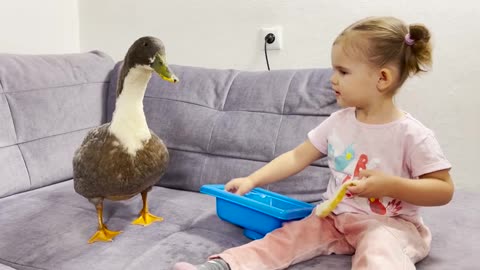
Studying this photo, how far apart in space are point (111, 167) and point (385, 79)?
640mm

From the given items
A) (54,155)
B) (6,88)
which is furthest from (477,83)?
(6,88)

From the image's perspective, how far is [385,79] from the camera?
104 centimetres

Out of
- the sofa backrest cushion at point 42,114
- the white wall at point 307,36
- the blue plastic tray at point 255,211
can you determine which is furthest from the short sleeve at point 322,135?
the sofa backrest cushion at point 42,114

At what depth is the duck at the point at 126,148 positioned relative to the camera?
1.13 m

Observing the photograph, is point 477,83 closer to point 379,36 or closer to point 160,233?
point 379,36

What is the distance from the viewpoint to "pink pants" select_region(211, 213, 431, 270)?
36.0 inches

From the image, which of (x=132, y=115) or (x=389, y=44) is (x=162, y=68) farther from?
(x=389, y=44)

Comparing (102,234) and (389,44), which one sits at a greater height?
(389,44)

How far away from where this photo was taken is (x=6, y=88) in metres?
1.49

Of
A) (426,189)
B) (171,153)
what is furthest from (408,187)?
(171,153)

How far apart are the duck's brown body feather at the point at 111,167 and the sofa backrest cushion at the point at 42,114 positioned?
366 mm

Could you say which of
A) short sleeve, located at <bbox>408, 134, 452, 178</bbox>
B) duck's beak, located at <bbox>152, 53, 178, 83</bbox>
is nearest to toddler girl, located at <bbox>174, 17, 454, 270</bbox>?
short sleeve, located at <bbox>408, 134, 452, 178</bbox>

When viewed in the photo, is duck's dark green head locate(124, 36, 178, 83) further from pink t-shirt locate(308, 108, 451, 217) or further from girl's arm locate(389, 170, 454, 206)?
girl's arm locate(389, 170, 454, 206)

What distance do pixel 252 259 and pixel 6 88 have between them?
3.20 ft
